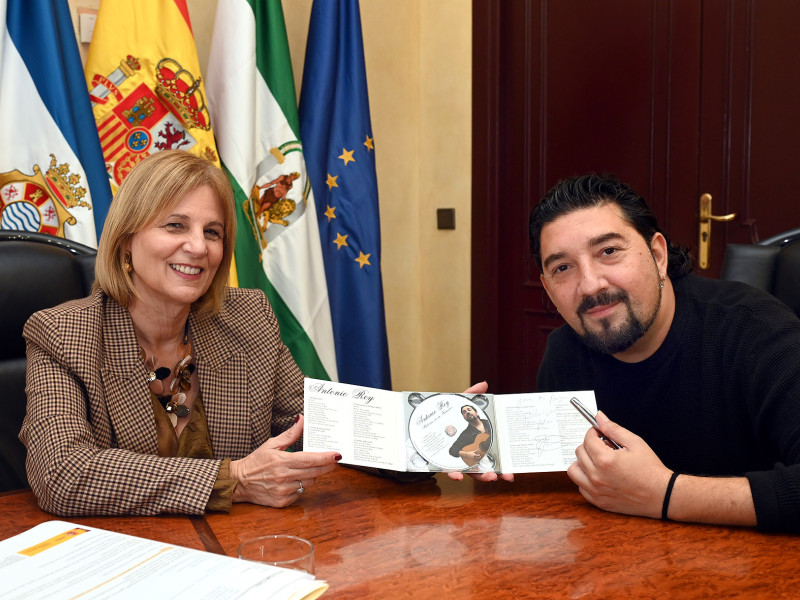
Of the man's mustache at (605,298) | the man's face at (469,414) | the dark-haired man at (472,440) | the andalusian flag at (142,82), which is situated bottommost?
the dark-haired man at (472,440)

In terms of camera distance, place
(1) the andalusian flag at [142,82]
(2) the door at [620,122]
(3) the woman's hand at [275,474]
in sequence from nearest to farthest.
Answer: (3) the woman's hand at [275,474], (1) the andalusian flag at [142,82], (2) the door at [620,122]

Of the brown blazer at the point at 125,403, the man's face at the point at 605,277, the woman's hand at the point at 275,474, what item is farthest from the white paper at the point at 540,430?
the brown blazer at the point at 125,403

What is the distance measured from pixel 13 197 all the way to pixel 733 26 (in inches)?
100

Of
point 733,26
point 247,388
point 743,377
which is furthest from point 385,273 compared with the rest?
point 743,377

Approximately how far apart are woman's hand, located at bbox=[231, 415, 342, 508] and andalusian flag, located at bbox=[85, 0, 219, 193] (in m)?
1.60

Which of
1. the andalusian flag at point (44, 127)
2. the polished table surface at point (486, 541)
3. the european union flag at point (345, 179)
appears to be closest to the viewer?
the polished table surface at point (486, 541)

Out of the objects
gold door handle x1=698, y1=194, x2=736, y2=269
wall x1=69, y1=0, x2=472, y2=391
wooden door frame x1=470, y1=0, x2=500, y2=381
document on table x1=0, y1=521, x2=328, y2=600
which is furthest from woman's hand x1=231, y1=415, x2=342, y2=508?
wall x1=69, y1=0, x2=472, y2=391

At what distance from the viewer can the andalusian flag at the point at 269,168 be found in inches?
113

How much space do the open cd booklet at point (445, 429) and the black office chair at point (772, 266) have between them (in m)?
0.54

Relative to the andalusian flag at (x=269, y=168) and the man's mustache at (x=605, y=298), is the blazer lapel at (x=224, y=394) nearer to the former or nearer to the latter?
the man's mustache at (x=605, y=298)

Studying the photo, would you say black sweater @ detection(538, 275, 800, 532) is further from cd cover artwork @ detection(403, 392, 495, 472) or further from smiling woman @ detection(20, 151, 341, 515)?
smiling woman @ detection(20, 151, 341, 515)

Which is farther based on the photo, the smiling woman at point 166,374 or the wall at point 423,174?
the wall at point 423,174

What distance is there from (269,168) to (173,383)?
1.45m

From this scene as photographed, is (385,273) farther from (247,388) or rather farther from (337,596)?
(337,596)
